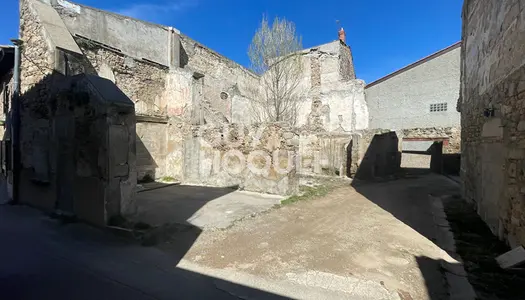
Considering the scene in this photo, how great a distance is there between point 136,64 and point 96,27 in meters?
1.89

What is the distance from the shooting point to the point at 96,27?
427 inches

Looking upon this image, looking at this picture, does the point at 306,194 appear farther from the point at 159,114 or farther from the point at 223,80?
the point at 223,80

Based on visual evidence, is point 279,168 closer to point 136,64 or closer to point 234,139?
point 234,139

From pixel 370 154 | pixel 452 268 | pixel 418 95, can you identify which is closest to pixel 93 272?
pixel 452 268

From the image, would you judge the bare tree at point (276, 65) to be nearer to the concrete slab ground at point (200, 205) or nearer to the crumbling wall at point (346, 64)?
the crumbling wall at point (346, 64)

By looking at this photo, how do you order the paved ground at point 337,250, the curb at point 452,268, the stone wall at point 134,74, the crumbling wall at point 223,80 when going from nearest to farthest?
the curb at point 452,268
the paved ground at point 337,250
the stone wall at point 134,74
the crumbling wall at point 223,80

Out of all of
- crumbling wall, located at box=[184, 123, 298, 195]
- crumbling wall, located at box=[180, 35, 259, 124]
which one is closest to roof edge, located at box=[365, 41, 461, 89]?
crumbling wall, located at box=[180, 35, 259, 124]

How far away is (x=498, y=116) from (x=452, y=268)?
280 cm

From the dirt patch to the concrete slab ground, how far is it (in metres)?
3.87

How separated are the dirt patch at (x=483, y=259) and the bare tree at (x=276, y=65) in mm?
10318

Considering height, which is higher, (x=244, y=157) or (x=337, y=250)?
(x=244, y=157)

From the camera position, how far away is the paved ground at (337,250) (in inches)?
130

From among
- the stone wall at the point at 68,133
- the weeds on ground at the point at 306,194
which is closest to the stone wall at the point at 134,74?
the stone wall at the point at 68,133

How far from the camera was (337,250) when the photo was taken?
4.24 meters
